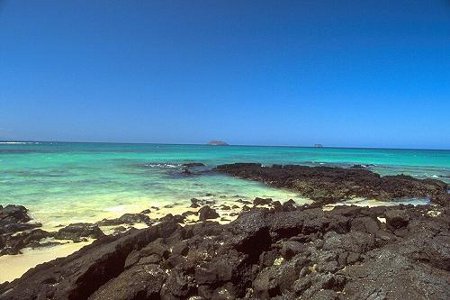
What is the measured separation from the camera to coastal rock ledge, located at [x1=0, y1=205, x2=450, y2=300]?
5.22 meters

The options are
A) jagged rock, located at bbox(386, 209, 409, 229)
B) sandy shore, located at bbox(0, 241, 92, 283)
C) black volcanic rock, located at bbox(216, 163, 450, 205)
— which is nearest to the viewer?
sandy shore, located at bbox(0, 241, 92, 283)

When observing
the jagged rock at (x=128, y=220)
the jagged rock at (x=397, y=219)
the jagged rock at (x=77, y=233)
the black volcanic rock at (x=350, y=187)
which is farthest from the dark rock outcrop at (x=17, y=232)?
the black volcanic rock at (x=350, y=187)

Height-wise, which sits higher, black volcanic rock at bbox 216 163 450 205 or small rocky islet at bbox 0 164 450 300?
small rocky islet at bbox 0 164 450 300

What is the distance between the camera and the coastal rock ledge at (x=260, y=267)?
17.1ft

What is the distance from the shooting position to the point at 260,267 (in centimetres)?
627

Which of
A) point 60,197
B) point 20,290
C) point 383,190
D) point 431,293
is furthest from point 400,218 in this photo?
point 60,197

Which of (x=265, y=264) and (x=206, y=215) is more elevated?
(x=265, y=264)

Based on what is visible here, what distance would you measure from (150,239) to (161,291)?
2.08 metres

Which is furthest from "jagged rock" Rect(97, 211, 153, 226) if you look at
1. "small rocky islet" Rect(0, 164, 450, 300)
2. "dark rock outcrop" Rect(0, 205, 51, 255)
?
"small rocky islet" Rect(0, 164, 450, 300)

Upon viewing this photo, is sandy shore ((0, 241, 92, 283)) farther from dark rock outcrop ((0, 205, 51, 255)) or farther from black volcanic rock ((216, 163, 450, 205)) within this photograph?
black volcanic rock ((216, 163, 450, 205))

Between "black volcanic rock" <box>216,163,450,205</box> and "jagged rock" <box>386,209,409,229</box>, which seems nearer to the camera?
"jagged rock" <box>386,209,409,229</box>

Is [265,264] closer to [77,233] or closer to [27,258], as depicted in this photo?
[27,258]

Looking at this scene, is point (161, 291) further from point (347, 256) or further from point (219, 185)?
point (219, 185)

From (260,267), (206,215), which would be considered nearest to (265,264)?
(260,267)
